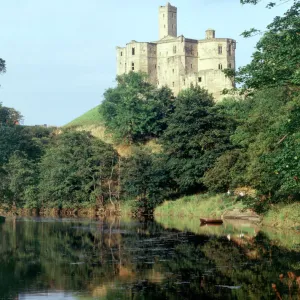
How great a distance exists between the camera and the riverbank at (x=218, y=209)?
3019cm

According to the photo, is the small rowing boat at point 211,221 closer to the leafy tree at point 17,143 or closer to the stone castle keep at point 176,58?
the leafy tree at point 17,143

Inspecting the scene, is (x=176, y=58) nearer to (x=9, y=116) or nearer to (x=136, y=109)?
(x=136, y=109)

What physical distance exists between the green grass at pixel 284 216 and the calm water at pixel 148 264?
4.06 ft

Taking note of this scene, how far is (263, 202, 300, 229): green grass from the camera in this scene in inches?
1165

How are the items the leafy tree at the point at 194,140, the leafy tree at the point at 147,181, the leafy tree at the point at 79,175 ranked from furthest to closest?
the leafy tree at the point at 79,175
the leafy tree at the point at 147,181
the leafy tree at the point at 194,140

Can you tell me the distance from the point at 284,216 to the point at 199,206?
12.7m

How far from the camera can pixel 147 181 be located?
4616 cm

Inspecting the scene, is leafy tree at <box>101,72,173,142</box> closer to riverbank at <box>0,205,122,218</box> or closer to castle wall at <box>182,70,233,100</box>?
castle wall at <box>182,70,233,100</box>

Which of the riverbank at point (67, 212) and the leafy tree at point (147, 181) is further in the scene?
the riverbank at point (67, 212)

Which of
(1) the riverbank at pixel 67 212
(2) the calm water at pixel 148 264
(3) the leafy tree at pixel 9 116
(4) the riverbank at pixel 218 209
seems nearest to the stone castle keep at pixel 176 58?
(3) the leafy tree at pixel 9 116

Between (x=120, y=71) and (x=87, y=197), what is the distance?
1394 inches

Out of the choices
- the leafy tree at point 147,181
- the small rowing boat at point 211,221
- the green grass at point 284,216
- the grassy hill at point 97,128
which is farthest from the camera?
the grassy hill at point 97,128

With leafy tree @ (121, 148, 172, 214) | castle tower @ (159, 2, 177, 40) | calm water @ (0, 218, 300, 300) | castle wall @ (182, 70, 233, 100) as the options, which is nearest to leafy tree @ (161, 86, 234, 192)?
leafy tree @ (121, 148, 172, 214)

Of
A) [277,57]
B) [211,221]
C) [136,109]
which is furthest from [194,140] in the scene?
[277,57]
